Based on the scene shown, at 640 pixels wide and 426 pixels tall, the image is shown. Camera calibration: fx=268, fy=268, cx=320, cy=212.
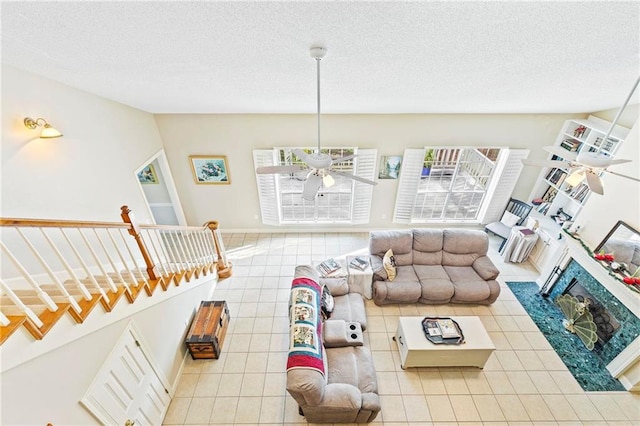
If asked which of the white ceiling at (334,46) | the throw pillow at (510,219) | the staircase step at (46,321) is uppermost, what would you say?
the white ceiling at (334,46)

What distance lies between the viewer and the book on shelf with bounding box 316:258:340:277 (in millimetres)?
4531

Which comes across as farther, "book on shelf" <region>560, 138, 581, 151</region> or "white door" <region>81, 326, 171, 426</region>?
"book on shelf" <region>560, 138, 581, 151</region>

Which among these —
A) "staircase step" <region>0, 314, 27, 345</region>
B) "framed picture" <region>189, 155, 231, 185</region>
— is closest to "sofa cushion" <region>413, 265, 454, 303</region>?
"framed picture" <region>189, 155, 231, 185</region>

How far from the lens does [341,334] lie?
11.8ft

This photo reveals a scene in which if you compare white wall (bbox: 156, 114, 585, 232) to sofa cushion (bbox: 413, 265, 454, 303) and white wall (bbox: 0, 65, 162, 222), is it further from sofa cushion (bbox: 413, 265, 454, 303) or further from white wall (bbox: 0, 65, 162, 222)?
sofa cushion (bbox: 413, 265, 454, 303)

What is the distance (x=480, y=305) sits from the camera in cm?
463

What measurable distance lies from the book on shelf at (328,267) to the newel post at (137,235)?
2.43 meters

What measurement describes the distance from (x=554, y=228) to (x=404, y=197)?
2.79 meters

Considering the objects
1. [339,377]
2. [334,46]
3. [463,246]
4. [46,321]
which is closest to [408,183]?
[463,246]

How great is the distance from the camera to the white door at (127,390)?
7.43ft

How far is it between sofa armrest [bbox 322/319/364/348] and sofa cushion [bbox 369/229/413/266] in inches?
57.8

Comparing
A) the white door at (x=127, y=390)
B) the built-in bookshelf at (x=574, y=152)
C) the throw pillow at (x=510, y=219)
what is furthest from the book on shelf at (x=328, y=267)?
the throw pillow at (x=510, y=219)

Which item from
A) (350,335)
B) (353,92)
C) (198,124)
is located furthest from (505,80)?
(198,124)

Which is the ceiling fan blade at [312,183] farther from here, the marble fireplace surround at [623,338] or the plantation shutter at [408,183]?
the marble fireplace surround at [623,338]
